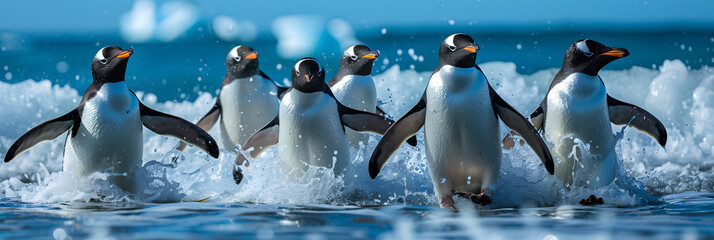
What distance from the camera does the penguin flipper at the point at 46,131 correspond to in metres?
4.69

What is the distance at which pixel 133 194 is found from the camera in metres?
4.70

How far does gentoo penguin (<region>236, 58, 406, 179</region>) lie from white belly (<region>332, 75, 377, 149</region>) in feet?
2.89

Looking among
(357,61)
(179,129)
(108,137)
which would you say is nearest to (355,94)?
(357,61)

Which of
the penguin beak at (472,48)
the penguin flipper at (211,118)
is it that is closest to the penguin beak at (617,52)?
the penguin beak at (472,48)

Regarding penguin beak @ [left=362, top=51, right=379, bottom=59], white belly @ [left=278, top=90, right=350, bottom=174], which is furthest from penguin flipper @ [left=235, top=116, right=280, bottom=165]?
penguin beak @ [left=362, top=51, right=379, bottom=59]

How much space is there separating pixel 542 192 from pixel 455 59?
953mm

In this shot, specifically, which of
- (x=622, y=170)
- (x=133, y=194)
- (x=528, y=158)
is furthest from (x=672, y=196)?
(x=133, y=194)

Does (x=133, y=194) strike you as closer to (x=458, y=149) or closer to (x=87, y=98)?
(x=87, y=98)

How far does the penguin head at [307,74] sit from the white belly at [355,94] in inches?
38.5

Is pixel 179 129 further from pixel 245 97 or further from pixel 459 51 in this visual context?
pixel 459 51

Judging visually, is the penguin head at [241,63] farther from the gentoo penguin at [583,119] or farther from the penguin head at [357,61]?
the gentoo penguin at [583,119]

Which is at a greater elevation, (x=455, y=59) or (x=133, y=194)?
(x=455, y=59)

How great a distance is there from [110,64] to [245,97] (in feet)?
4.82

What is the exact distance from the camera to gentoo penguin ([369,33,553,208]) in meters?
3.87
